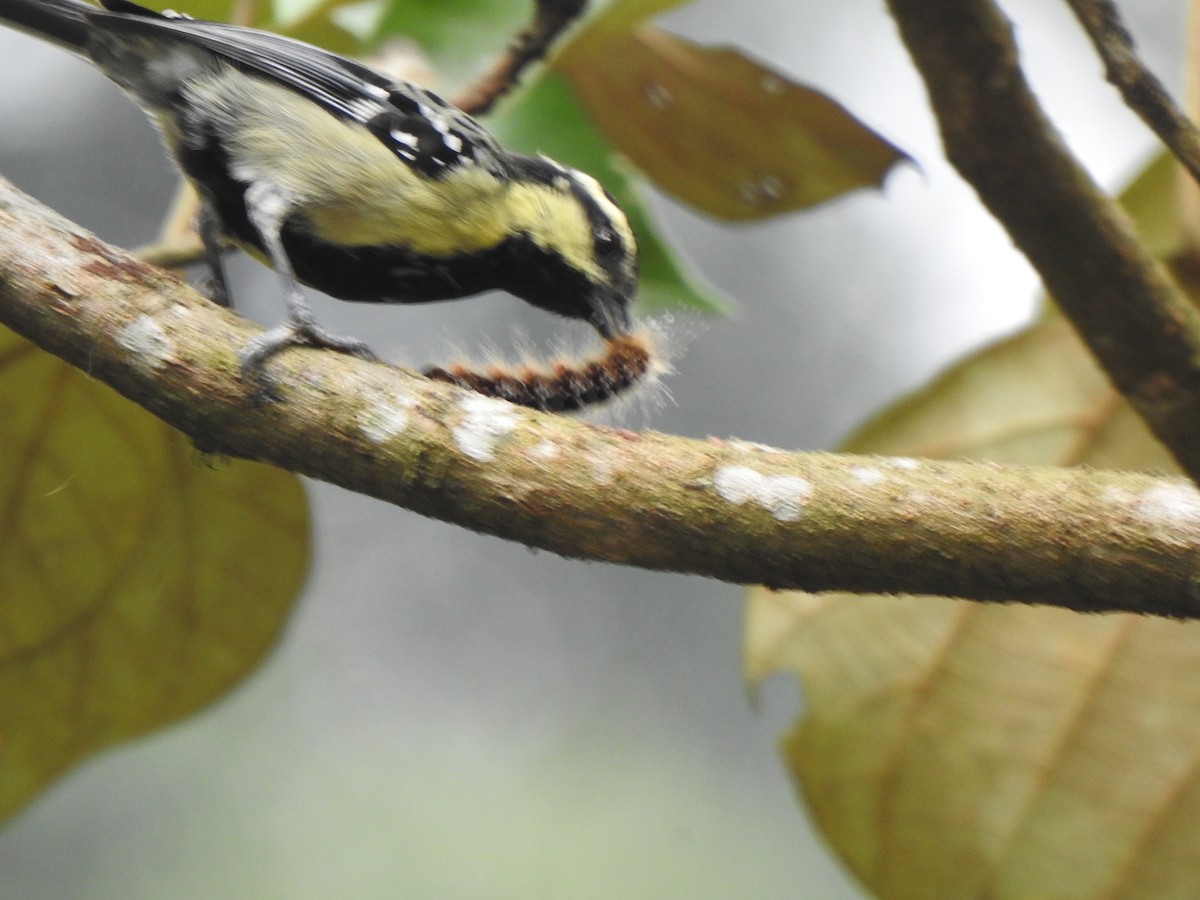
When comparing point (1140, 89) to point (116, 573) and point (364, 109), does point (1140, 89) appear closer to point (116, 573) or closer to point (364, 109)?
point (364, 109)

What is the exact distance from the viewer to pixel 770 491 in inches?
41.8

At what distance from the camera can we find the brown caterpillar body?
4.91 feet

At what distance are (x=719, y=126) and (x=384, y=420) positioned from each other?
45.0 inches

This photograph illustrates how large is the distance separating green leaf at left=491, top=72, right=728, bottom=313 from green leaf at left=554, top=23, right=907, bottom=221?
0.14 ft

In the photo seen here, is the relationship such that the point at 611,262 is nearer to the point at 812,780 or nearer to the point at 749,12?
the point at 812,780

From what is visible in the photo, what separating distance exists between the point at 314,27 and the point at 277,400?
1156mm

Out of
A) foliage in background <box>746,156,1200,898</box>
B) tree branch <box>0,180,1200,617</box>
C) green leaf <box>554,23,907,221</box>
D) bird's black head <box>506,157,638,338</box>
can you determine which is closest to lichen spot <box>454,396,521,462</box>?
tree branch <box>0,180,1200,617</box>

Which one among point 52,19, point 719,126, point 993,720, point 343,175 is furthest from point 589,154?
point 993,720

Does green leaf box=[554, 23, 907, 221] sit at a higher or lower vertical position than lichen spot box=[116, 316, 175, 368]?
higher

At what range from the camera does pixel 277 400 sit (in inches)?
44.9

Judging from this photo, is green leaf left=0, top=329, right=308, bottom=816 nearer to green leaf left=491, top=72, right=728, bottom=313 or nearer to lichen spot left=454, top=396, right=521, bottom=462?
lichen spot left=454, top=396, right=521, bottom=462

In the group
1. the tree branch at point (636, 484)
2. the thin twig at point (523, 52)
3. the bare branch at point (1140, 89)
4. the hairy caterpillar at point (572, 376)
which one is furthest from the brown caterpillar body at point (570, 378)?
the bare branch at point (1140, 89)

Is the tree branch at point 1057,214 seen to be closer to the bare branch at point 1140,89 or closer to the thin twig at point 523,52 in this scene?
the bare branch at point 1140,89

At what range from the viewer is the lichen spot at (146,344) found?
116 cm
